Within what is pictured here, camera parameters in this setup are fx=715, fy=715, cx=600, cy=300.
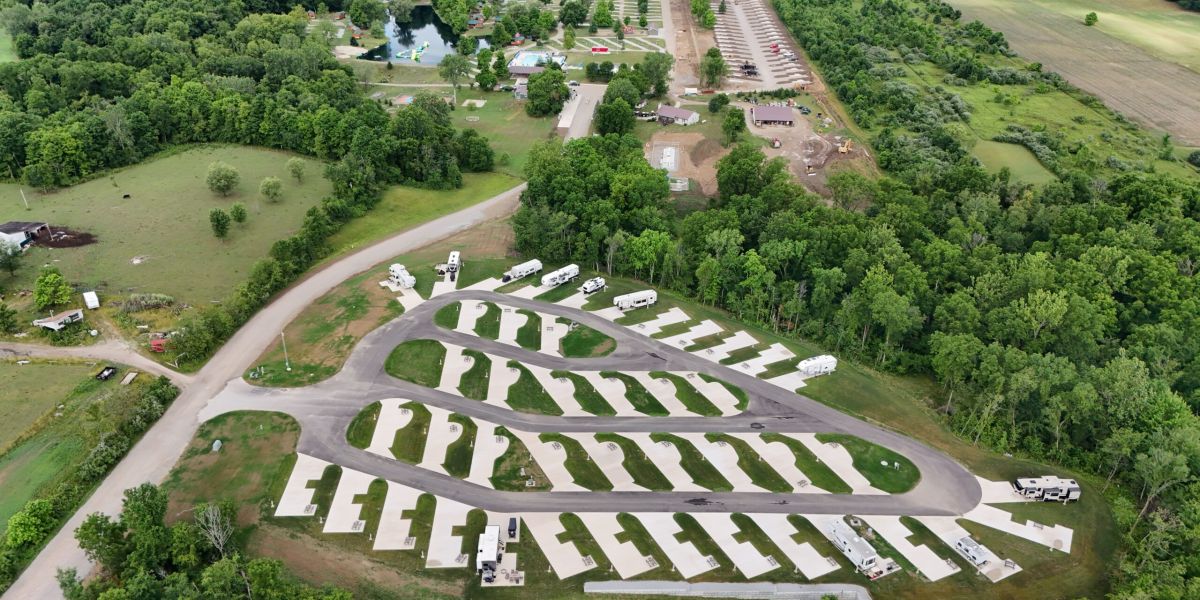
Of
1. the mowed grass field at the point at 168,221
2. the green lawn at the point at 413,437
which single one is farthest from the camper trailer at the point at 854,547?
the mowed grass field at the point at 168,221

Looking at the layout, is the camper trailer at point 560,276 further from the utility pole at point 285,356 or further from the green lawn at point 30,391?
the green lawn at point 30,391

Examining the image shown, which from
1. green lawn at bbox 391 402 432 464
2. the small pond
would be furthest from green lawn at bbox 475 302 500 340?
the small pond

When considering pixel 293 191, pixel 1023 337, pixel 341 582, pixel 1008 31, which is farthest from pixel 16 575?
pixel 1008 31

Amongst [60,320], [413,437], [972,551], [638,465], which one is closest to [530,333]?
[413,437]

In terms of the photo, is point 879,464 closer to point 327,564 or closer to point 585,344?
point 585,344

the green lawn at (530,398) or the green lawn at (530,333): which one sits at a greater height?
the green lawn at (530,333)
